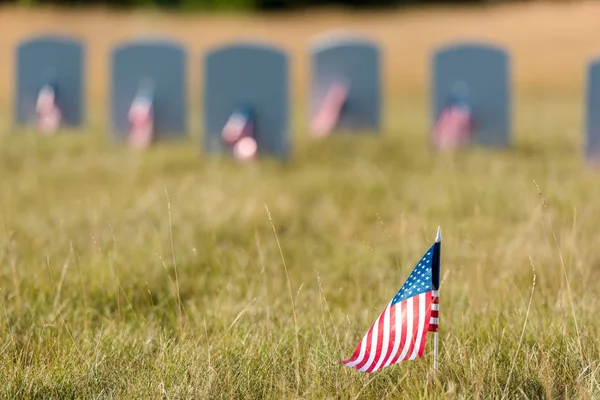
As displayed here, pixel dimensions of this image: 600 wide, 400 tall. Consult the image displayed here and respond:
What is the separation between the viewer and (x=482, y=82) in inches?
346

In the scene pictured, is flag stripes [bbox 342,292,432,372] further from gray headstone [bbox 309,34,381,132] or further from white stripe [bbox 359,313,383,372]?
gray headstone [bbox 309,34,381,132]

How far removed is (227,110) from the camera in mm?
7805

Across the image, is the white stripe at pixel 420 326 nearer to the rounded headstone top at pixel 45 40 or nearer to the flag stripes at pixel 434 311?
the flag stripes at pixel 434 311

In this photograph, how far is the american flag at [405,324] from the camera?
2326mm

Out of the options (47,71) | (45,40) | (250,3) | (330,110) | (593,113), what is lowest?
(330,110)

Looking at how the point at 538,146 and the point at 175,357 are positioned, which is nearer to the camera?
the point at 175,357

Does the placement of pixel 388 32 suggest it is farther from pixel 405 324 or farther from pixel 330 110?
pixel 405 324

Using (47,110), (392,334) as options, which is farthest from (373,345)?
(47,110)

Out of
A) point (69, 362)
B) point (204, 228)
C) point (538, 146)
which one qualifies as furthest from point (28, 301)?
point (538, 146)

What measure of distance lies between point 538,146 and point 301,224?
4344 mm

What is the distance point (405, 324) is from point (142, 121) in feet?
21.8

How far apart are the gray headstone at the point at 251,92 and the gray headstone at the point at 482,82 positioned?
1960 millimetres

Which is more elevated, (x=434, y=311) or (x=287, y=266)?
(x=434, y=311)

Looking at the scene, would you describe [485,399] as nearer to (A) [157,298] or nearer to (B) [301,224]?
(A) [157,298]
